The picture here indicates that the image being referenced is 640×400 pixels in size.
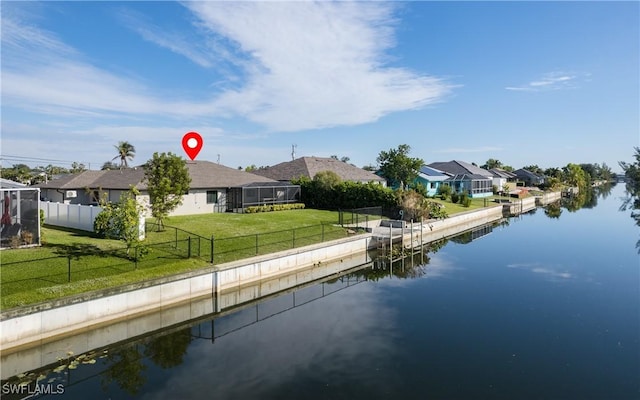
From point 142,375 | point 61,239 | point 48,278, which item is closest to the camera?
point 142,375

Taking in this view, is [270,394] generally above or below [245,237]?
below

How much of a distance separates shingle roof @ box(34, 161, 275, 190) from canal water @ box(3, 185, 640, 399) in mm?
19707

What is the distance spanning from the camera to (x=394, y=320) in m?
17.5

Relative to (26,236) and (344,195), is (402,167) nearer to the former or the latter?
(344,195)

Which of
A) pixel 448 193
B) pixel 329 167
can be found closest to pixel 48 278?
pixel 329 167

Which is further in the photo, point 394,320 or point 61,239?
point 61,239

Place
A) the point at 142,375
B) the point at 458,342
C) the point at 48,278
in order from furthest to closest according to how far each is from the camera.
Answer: the point at 48,278, the point at 458,342, the point at 142,375

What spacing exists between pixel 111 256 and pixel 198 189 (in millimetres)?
17896

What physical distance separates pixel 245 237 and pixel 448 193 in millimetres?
43081

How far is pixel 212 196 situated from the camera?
39.2 m

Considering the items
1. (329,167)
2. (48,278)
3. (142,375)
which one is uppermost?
(329,167)

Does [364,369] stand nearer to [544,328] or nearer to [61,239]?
[544,328]

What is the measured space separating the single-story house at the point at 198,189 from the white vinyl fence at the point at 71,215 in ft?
23.1

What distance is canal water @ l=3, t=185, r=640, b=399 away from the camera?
11898 mm
